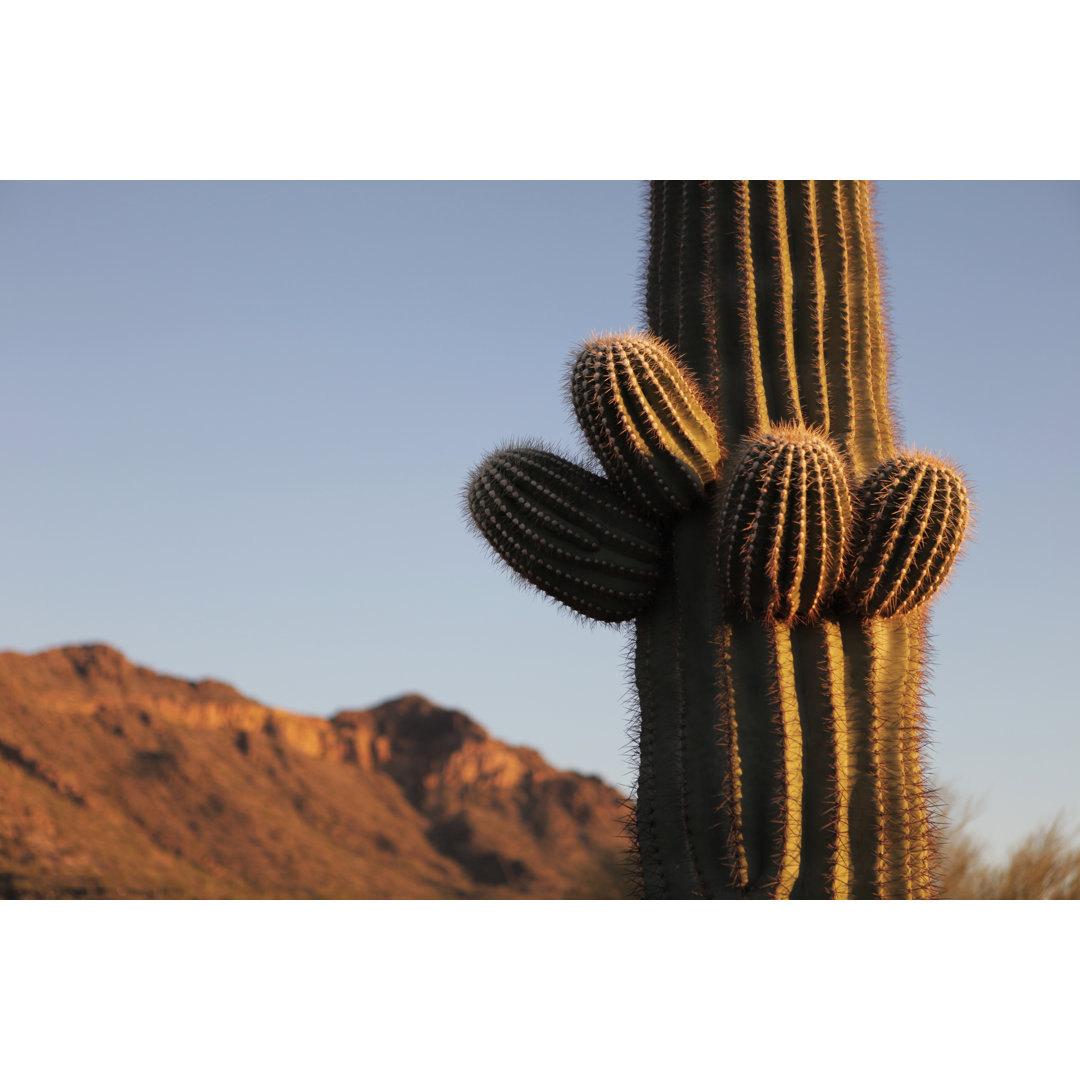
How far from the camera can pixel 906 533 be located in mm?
3969

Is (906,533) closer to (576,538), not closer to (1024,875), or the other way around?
(576,538)

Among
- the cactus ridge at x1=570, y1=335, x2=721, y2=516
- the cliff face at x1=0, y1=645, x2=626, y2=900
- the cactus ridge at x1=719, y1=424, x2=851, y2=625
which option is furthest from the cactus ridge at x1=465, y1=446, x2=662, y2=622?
the cliff face at x1=0, y1=645, x2=626, y2=900

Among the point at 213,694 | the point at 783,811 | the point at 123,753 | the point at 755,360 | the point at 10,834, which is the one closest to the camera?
the point at 783,811

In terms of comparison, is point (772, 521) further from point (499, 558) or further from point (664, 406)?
point (499, 558)

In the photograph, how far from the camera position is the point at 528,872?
2867 centimetres

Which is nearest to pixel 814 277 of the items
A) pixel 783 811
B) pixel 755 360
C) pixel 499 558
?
pixel 755 360

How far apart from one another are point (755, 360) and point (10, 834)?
808 inches

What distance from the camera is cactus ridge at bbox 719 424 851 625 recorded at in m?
3.80

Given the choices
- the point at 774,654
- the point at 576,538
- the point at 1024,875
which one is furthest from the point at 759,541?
the point at 1024,875

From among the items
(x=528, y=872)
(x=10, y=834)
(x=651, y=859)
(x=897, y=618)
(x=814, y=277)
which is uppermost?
(x=814, y=277)

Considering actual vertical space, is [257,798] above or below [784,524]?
below

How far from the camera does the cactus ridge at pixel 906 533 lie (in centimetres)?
396

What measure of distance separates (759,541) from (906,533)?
58 cm

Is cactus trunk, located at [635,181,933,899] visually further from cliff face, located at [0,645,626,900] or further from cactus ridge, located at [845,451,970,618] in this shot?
cliff face, located at [0,645,626,900]
